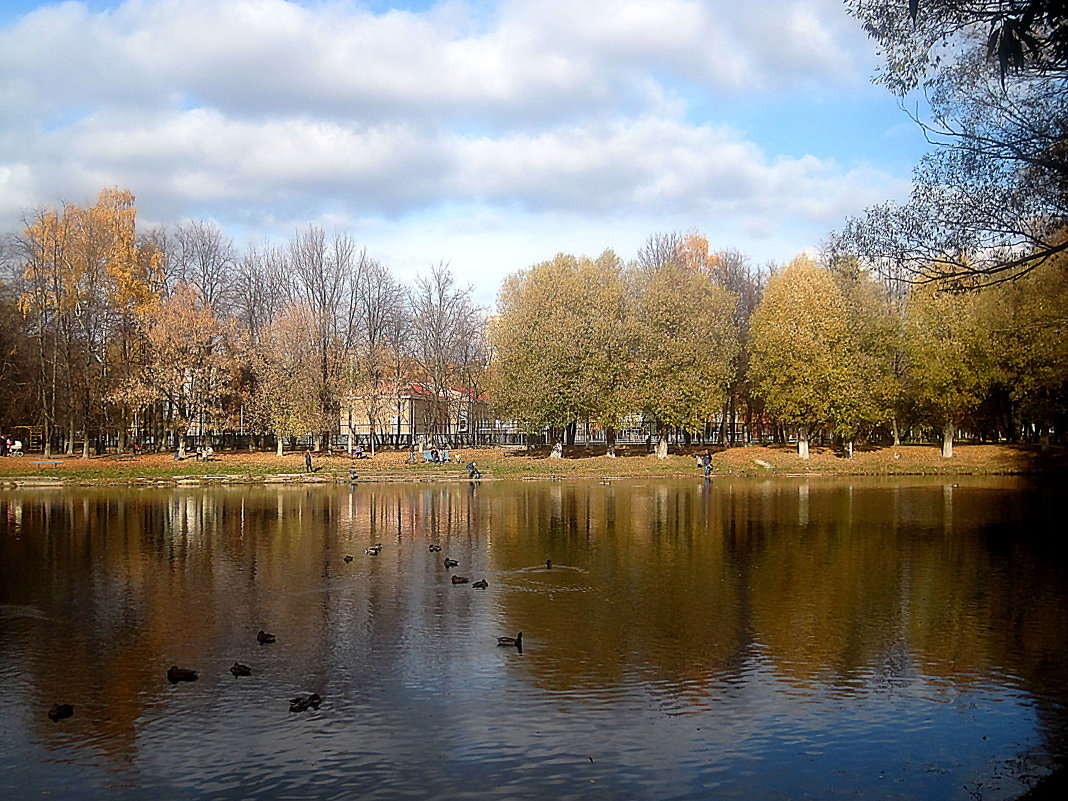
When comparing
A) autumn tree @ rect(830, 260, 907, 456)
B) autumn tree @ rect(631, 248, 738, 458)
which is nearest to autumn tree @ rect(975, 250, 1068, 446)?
autumn tree @ rect(830, 260, 907, 456)

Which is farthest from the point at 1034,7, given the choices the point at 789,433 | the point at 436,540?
the point at 789,433

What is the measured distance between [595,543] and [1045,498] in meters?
24.4

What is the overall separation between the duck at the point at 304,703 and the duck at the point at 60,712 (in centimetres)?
265

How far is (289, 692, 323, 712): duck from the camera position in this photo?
10.9 metres

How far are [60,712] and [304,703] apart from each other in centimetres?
292

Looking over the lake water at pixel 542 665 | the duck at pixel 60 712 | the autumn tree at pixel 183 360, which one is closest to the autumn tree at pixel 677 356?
the autumn tree at pixel 183 360

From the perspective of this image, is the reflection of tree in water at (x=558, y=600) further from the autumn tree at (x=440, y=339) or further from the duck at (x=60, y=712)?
the autumn tree at (x=440, y=339)

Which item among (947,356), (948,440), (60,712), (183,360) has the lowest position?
(60,712)

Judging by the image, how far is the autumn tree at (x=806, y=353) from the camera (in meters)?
58.8

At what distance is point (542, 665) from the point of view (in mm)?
12875

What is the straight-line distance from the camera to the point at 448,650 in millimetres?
13633

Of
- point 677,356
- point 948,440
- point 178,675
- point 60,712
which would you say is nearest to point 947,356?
point 948,440

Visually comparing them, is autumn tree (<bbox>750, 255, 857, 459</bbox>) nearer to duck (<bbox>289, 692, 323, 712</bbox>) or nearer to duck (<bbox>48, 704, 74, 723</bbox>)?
duck (<bbox>289, 692, 323, 712</bbox>)

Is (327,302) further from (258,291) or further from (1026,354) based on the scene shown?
(1026,354)
